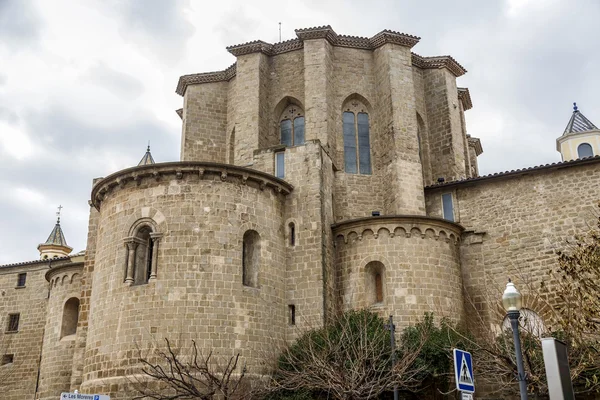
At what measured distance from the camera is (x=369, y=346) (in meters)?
19.0

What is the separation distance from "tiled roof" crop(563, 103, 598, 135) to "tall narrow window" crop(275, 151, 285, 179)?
22751mm

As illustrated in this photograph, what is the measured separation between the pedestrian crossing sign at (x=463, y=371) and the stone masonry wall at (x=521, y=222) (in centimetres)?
1213

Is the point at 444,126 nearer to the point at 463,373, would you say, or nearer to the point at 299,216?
the point at 299,216

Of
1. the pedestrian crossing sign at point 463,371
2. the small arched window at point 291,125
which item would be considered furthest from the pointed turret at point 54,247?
the pedestrian crossing sign at point 463,371

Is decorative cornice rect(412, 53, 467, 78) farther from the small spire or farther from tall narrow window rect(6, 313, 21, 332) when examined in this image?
tall narrow window rect(6, 313, 21, 332)

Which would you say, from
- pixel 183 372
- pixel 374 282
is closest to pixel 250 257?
pixel 374 282

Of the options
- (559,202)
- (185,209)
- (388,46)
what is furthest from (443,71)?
(185,209)

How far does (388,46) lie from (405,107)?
312 cm

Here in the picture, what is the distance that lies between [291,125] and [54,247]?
30925mm

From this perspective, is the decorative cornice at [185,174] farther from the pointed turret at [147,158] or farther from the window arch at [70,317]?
the pointed turret at [147,158]

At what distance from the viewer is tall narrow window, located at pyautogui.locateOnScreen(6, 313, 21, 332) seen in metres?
35.1

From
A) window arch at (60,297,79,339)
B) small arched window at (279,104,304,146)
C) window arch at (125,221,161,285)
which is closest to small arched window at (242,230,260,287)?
window arch at (125,221,161,285)

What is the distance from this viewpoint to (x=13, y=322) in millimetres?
35406

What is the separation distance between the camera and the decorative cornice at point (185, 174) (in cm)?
2089
